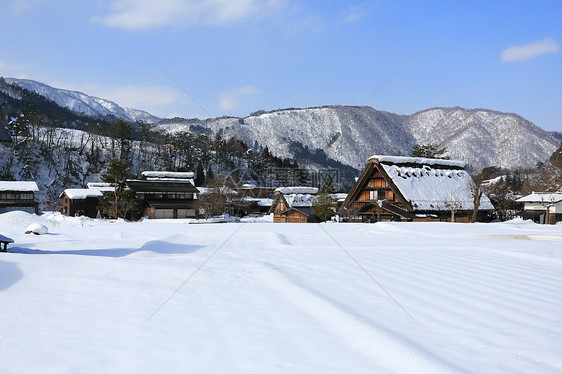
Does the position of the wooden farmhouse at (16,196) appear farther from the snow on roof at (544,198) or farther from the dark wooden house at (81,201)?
the snow on roof at (544,198)

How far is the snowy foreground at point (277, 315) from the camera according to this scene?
101 inches

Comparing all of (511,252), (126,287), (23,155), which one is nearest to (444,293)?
(126,287)

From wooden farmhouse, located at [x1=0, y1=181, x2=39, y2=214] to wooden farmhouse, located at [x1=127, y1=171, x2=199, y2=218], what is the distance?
1051 centimetres

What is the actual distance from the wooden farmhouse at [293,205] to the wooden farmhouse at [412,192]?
10969 mm

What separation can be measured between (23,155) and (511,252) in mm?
67746

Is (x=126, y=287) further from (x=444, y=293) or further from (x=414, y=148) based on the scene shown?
(x=414, y=148)

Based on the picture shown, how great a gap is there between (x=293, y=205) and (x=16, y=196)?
32.2 metres

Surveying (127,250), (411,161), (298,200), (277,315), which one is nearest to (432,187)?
(411,161)

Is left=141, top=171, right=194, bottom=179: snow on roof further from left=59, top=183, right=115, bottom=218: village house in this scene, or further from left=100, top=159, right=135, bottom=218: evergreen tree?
left=100, top=159, right=135, bottom=218: evergreen tree

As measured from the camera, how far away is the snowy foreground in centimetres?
257

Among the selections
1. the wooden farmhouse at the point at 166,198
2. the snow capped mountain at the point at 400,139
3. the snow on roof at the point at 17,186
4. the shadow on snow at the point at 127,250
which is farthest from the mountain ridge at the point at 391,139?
the shadow on snow at the point at 127,250

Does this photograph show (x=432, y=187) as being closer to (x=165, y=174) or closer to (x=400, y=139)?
(x=165, y=174)

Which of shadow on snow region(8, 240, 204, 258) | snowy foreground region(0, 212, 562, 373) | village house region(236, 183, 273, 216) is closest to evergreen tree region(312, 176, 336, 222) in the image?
village house region(236, 183, 273, 216)

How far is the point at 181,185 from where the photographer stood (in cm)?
4562
